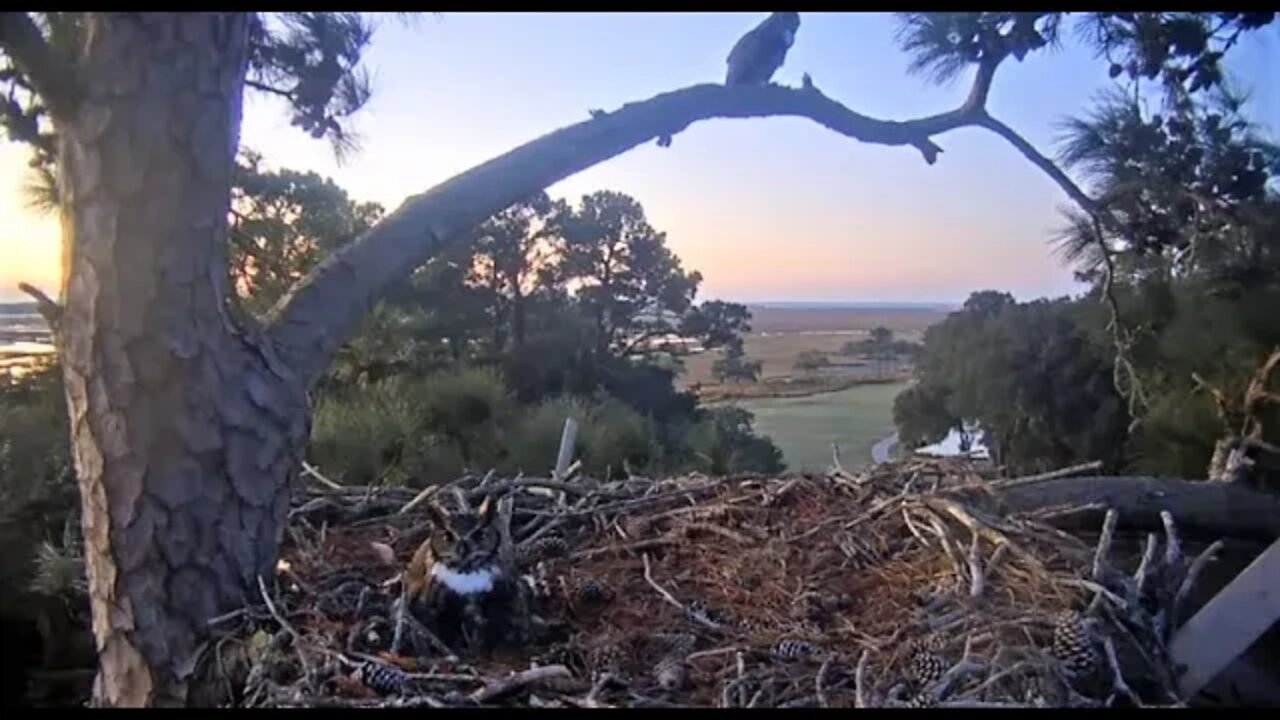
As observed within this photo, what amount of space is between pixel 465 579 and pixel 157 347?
1.35 feet

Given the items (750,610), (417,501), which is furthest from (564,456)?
(750,610)

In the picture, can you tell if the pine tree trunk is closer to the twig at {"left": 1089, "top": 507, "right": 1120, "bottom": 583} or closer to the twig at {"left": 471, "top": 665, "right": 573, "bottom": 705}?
the twig at {"left": 471, "top": 665, "right": 573, "bottom": 705}

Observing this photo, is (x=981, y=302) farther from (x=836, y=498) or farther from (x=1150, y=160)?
(x=836, y=498)

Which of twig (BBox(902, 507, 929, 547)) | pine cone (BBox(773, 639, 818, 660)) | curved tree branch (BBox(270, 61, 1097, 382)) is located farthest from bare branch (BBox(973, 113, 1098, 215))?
pine cone (BBox(773, 639, 818, 660))

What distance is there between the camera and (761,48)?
5.52 ft

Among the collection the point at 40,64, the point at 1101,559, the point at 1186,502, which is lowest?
the point at 1186,502

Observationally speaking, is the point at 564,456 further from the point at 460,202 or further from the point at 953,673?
the point at 953,673

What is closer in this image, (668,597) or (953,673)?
(953,673)

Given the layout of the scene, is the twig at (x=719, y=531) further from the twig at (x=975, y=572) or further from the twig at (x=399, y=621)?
the twig at (x=399, y=621)

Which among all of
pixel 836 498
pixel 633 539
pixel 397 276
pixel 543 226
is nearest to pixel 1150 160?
pixel 836 498

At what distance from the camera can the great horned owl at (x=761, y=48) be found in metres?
1.67

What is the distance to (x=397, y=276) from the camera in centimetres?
137

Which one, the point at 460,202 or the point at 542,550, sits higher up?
the point at 460,202

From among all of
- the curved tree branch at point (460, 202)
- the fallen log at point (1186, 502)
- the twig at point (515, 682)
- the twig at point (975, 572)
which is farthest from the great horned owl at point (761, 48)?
the fallen log at point (1186, 502)
